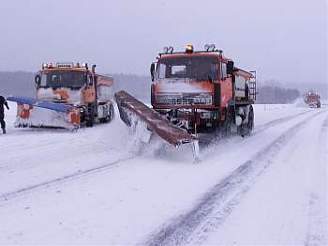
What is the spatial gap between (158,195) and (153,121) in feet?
16.1

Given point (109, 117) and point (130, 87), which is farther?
point (130, 87)

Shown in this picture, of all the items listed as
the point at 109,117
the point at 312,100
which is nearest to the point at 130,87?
the point at 312,100

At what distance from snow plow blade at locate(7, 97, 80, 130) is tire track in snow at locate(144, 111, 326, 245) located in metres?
8.54

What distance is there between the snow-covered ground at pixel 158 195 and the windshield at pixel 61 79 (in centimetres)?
736

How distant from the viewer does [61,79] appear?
65.8 ft

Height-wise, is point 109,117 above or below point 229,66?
below

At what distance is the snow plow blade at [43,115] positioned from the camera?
17562 mm

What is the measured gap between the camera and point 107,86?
24.8 m

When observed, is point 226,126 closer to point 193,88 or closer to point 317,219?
point 193,88

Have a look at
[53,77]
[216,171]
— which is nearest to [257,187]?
[216,171]

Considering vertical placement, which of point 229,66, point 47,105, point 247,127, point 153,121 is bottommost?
point 247,127

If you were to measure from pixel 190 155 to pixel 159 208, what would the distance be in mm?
5023

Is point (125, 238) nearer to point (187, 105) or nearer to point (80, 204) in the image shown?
point (80, 204)

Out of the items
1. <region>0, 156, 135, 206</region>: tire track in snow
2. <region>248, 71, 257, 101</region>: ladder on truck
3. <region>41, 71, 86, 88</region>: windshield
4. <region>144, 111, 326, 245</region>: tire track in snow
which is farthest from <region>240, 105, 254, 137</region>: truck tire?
<region>0, 156, 135, 206</region>: tire track in snow
